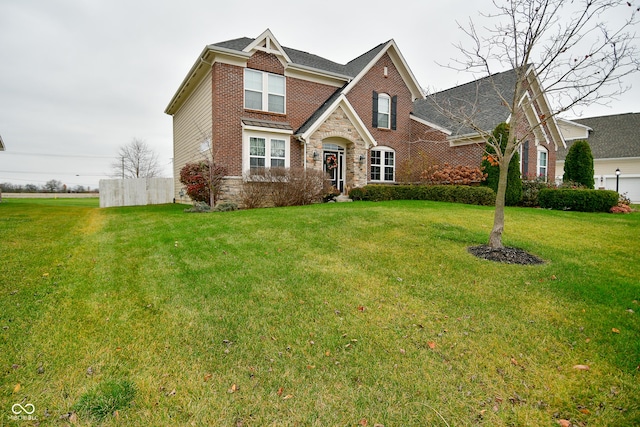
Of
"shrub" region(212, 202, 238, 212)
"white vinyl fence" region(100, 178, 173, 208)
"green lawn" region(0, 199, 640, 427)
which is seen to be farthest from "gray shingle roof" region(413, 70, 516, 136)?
"white vinyl fence" region(100, 178, 173, 208)

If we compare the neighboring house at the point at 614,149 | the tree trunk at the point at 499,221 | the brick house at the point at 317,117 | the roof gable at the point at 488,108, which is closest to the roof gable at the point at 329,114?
the brick house at the point at 317,117

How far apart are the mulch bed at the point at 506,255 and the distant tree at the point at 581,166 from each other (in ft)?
43.5

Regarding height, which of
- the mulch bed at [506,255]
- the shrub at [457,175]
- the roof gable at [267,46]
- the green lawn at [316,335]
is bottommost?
the green lawn at [316,335]

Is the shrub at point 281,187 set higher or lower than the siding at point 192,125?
lower

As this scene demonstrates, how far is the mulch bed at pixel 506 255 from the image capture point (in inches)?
210

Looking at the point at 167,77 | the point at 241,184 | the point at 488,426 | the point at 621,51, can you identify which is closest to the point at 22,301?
the point at 488,426

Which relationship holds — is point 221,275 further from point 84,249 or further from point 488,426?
point 488,426

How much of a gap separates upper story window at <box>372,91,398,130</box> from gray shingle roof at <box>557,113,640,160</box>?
14451 millimetres

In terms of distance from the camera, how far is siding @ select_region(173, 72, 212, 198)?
14297 mm

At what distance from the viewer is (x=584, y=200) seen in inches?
470

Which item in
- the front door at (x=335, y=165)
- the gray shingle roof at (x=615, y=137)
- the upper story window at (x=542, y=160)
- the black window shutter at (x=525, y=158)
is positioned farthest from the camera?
the gray shingle roof at (x=615, y=137)

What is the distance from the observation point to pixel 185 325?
10.7 ft

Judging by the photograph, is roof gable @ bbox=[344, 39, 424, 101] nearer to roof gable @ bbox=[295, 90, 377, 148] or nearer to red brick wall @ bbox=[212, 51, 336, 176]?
roof gable @ bbox=[295, 90, 377, 148]

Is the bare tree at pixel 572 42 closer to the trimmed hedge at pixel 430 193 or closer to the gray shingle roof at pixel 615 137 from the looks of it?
the trimmed hedge at pixel 430 193
